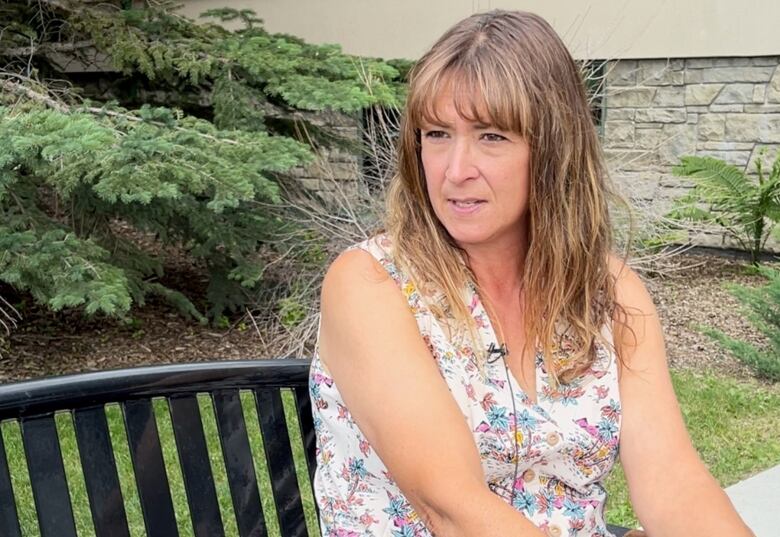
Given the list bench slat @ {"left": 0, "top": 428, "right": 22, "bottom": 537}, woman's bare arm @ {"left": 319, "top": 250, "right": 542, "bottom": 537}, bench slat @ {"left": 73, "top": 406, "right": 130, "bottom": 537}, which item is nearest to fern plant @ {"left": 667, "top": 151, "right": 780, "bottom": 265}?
woman's bare arm @ {"left": 319, "top": 250, "right": 542, "bottom": 537}

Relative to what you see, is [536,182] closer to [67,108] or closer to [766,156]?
[67,108]

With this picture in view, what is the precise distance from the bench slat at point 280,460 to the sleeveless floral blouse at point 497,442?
0.11 m

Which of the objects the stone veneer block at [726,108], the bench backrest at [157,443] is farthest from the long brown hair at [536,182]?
the stone veneer block at [726,108]

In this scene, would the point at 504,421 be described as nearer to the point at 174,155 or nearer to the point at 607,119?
the point at 174,155

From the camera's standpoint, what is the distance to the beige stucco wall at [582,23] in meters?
7.12

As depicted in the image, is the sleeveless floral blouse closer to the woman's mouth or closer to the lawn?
the woman's mouth

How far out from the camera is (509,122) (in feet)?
5.52

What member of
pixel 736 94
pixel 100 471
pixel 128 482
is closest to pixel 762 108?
pixel 736 94

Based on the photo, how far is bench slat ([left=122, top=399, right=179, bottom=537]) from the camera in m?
1.78

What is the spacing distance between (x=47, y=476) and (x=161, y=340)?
3836 millimetres

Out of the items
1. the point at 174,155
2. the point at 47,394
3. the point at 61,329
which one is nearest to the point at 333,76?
the point at 174,155

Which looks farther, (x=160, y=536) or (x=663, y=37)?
(x=663, y=37)

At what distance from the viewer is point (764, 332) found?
514 cm

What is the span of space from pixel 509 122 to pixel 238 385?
739 mm
